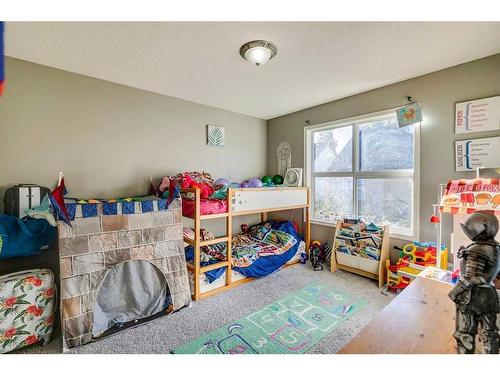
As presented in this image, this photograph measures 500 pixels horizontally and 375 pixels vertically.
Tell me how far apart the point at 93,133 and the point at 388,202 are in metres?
3.45

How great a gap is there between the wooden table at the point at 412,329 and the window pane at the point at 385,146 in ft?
5.93

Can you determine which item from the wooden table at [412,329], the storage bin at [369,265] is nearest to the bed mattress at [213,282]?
the storage bin at [369,265]

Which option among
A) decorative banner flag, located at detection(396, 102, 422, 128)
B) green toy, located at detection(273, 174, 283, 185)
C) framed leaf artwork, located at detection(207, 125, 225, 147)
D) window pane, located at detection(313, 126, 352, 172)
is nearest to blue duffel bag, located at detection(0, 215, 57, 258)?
framed leaf artwork, located at detection(207, 125, 225, 147)

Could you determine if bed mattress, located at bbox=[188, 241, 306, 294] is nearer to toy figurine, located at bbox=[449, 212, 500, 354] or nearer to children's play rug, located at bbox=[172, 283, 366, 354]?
children's play rug, located at bbox=[172, 283, 366, 354]

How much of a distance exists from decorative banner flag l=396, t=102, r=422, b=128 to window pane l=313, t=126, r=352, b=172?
2.21 feet

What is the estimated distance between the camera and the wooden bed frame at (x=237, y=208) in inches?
89.4

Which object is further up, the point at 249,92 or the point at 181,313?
the point at 249,92

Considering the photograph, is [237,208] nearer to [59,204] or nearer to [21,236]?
[59,204]

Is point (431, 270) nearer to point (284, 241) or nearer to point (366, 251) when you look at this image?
point (366, 251)

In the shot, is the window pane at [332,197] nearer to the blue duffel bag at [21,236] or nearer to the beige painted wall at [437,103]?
the beige painted wall at [437,103]

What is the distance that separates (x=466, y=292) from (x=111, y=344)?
2139 millimetres

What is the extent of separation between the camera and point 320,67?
212 centimetres

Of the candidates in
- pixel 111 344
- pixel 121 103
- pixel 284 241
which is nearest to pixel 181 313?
pixel 111 344

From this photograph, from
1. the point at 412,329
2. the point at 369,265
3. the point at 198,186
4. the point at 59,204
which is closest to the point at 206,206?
the point at 198,186
